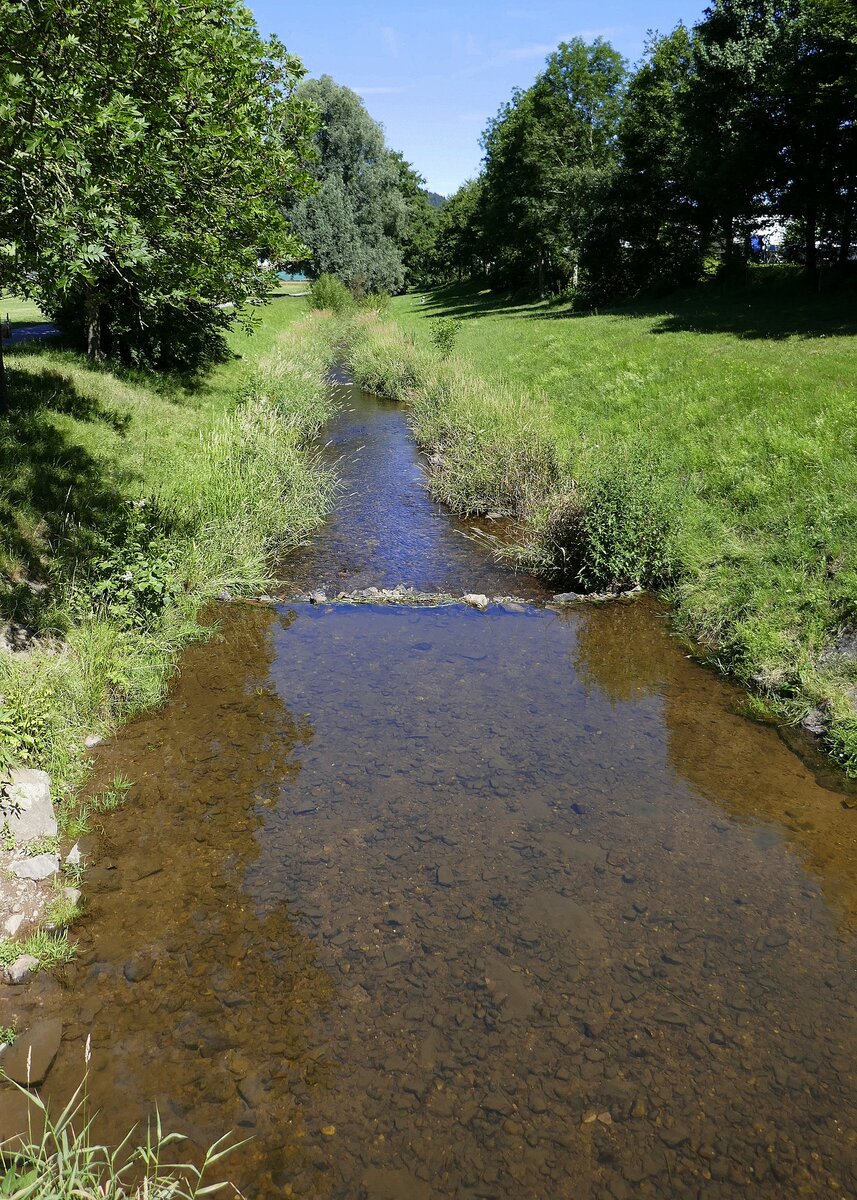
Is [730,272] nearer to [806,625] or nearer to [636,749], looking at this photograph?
[806,625]

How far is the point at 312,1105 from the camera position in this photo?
14.8 ft

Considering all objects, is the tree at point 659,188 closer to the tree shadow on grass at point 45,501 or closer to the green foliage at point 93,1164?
the tree shadow on grass at point 45,501

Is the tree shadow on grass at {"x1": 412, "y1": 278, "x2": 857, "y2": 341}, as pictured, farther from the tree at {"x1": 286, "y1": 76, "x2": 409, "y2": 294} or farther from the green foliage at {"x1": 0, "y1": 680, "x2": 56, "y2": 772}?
the green foliage at {"x1": 0, "y1": 680, "x2": 56, "y2": 772}

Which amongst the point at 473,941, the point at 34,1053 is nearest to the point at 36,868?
the point at 34,1053

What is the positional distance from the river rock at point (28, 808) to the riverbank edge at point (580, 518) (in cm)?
729

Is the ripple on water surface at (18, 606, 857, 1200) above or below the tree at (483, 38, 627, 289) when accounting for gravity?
below

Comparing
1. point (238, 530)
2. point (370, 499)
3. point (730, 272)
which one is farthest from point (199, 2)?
point (730, 272)

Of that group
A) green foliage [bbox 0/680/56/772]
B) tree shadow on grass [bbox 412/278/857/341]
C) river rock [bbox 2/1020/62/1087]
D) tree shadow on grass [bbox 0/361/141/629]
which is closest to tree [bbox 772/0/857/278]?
tree shadow on grass [bbox 412/278/857/341]

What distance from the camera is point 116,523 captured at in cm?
1040

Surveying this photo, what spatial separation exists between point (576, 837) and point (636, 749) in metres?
1.77

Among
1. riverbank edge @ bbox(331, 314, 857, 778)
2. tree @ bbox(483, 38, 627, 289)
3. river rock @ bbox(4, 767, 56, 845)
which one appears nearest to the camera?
river rock @ bbox(4, 767, 56, 845)

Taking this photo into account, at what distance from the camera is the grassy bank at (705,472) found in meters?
9.49

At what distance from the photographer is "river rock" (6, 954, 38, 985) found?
516cm

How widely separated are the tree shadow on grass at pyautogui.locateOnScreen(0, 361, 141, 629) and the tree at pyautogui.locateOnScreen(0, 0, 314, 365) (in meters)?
2.84
